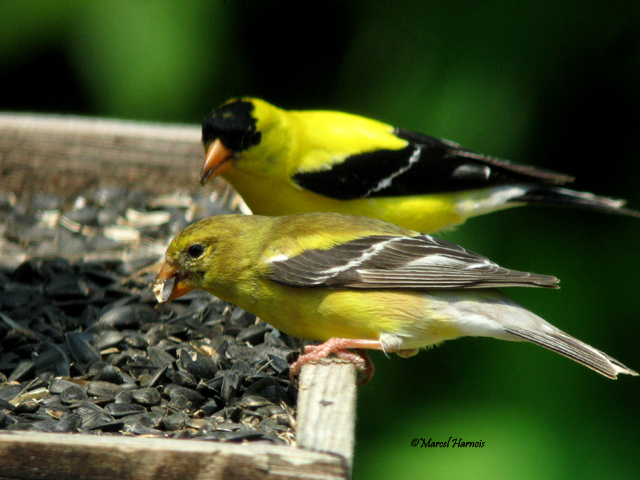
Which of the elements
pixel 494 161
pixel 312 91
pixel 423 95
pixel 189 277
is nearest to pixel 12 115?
pixel 312 91

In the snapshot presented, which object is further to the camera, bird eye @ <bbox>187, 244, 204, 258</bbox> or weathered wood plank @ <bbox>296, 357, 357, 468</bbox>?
bird eye @ <bbox>187, 244, 204, 258</bbox>

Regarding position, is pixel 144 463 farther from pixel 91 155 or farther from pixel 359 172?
pixel 91 155

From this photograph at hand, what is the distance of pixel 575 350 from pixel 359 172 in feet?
5.22

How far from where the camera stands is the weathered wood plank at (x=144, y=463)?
4.94 ft

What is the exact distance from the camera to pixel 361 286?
2.50 m

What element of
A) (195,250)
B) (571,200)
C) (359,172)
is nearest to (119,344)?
(195,250)

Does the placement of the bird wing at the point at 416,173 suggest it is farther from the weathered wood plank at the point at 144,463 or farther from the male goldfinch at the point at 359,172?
the weathered wood plank at the point at 144,463

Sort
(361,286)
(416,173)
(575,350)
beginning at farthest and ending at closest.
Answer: (416,173), (361,286), (575,350)

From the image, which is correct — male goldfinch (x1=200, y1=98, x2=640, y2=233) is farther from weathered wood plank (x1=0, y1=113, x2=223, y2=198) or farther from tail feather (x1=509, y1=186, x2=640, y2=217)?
weathered wood plank (x1=0, y1=113, x2=223, y2=198)

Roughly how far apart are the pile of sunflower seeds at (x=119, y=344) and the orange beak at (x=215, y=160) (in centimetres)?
56

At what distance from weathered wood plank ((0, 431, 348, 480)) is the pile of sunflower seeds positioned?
0.33m

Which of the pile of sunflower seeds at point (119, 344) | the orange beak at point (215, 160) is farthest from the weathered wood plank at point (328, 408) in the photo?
the orange beak at point (215, 160)

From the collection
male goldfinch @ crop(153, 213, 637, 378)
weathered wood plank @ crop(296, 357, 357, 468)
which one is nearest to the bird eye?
male goldfinch @ crop(153, 213, 637, 378)

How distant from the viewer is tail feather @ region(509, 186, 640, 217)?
12.4 feet
